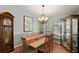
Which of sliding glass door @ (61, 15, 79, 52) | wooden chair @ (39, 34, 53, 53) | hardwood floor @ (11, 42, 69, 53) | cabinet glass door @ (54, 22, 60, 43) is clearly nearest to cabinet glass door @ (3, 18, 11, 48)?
hardwood floor @ (11, 42, 69, 53)

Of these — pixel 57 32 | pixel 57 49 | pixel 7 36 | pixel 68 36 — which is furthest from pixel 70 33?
pixel 7 36

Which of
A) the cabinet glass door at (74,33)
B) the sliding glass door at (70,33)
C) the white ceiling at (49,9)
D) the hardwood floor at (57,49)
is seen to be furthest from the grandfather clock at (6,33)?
the cabinet glass door at (74,33)

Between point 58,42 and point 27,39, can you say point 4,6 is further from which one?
point 58,42

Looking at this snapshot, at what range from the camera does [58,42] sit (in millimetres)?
1697

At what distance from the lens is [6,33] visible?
165 centimetres

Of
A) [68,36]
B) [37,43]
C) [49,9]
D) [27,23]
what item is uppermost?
[49,9]

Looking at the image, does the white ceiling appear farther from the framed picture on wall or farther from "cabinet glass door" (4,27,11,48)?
"cabinet glass door" (4,27,11,48)

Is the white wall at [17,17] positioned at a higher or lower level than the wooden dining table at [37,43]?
higher

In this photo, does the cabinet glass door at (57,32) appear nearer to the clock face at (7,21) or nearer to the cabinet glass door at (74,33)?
the cabinet glass door at (74,33)

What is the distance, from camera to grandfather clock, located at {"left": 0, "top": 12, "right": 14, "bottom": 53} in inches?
63.6

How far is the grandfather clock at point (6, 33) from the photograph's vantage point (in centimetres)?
161

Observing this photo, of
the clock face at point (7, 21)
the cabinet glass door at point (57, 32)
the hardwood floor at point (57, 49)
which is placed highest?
the clock face at point (7, 21)

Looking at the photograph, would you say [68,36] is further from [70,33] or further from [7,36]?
[7,36]
